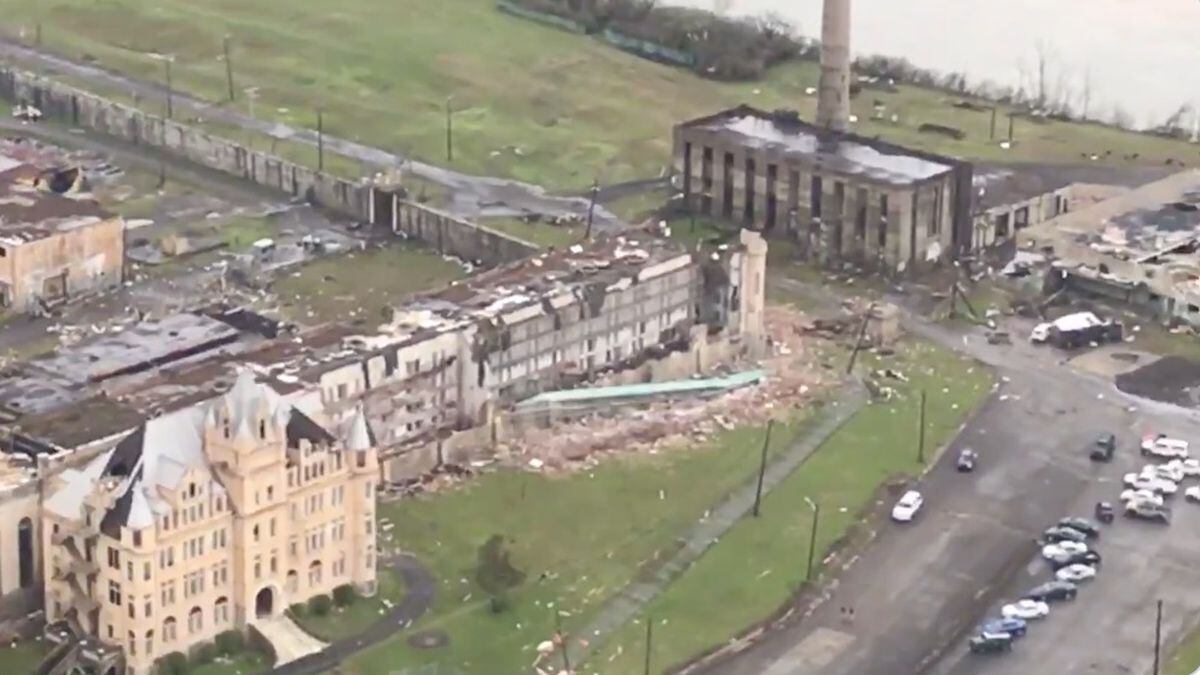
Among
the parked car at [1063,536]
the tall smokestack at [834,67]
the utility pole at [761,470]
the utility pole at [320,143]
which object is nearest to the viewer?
the parked car at [1063,536]

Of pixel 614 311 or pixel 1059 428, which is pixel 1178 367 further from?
pixel 614 311

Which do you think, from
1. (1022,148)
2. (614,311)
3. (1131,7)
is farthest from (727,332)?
(1131,7)

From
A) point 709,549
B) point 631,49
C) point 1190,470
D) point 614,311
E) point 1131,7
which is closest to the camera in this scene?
point 709,549

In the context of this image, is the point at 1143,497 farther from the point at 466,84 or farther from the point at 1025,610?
the point at 466,84

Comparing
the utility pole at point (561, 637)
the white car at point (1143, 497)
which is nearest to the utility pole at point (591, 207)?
the white car at point (1143, 497)

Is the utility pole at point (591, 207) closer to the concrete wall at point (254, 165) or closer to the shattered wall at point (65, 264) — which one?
the concrete wall at point (254, 165)

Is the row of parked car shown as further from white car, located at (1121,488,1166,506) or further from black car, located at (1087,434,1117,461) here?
black car, located at (1087,434,1117,461)
